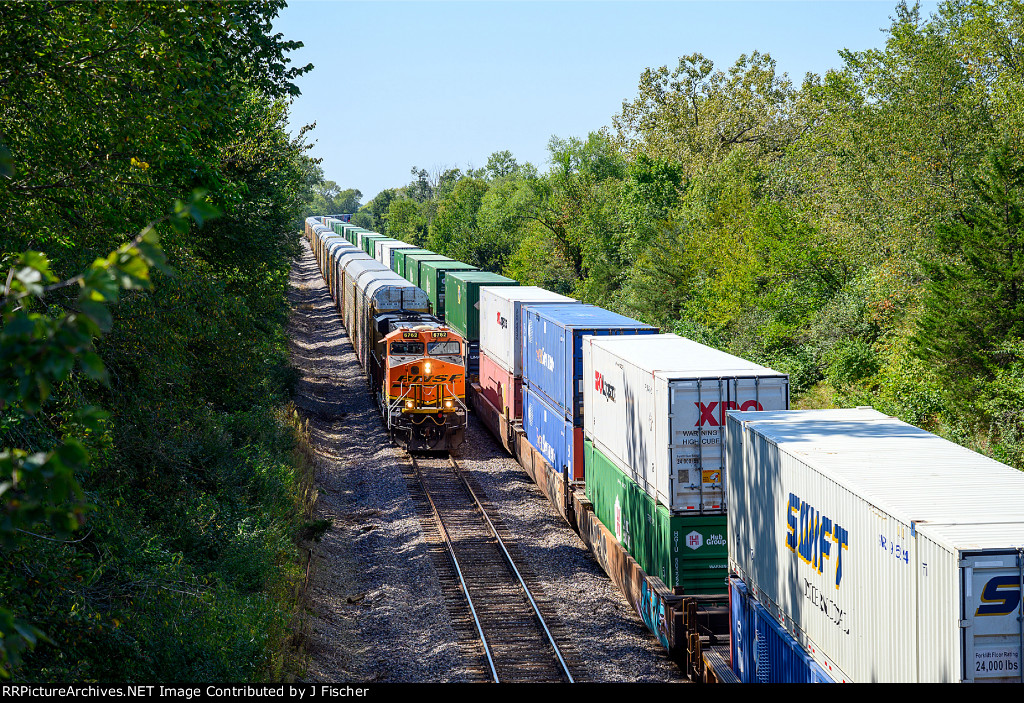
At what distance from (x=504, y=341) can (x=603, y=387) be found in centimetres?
1050

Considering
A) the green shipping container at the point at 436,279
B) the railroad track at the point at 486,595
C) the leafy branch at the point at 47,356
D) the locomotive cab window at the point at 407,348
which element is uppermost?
the green shipping container at the point at 436,279

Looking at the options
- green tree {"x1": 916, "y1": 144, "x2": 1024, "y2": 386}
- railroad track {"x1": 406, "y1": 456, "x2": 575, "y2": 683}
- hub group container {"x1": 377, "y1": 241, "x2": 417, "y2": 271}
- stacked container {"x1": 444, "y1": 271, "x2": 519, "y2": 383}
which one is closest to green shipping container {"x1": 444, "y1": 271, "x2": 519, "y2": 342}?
stacked container {"x1": 444, "y1": 271, "x2": 519, "y2": 383}

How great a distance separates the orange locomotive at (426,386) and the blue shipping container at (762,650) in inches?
597

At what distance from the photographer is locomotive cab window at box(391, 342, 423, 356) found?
25969 millimetres

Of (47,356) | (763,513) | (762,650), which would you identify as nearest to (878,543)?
(763,513)

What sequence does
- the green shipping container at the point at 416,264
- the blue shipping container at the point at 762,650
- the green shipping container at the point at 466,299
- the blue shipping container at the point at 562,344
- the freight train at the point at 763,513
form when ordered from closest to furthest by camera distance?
the freight train at the point at 763,513
the blue shipping container at the point at 762,650
the blue shipping container at the point at 562,344
the green shipping container at the point at 466,299
the green shipping container at the point at 416,264

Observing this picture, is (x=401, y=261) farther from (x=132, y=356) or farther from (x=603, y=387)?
(x=132, y=356)

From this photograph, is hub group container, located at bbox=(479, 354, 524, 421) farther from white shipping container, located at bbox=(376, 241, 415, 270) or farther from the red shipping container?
white shipping container, located at bbox=(376, 241, 415, 270)

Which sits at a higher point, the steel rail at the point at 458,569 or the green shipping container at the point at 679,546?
the green shipping container at the point at 679,546

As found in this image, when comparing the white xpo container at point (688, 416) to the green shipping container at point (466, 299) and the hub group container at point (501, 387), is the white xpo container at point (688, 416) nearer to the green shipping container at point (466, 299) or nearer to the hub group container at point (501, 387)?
the hub group container at point (501, 387)

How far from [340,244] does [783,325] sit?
4197 cm

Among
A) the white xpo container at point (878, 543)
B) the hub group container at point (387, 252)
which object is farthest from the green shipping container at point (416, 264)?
the white xpo container at point (878, 543)

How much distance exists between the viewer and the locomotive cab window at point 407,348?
26.0 m

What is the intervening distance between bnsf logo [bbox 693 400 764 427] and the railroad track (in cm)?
461
